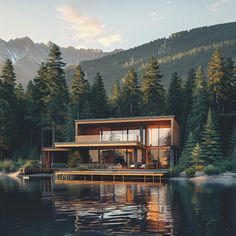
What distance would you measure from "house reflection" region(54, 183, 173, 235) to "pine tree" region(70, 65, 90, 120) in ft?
121

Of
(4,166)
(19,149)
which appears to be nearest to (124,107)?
(19,149)

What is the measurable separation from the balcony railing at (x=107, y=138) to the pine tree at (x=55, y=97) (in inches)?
480

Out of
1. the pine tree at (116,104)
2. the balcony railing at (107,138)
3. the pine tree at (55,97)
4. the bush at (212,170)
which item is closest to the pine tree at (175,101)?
the pine tree at (116,104)

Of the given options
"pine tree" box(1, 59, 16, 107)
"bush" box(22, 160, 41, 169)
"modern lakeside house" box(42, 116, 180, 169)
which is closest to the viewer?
"modern lakeside house" box(42, 116, 180, 169)

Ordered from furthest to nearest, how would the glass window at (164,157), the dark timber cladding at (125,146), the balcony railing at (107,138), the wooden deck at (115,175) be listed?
the glass window at (164,157) < the dark timber cladding at (125,146) < the balcony railing at (107,138) < the wooden deck at (115,175)

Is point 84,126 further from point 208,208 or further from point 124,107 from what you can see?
point 208,208

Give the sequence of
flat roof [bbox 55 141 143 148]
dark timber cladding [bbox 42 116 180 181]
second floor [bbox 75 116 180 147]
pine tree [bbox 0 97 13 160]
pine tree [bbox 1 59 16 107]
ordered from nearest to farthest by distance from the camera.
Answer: flat roof [bbox 55 141 143 148] < dark timber cladding [bbox 42 116 180 181] < second floor [bbox 75 116 180 147] < pine tree [bbox 0 97 13 160] < pine tree [bbox 1 59 16 107]

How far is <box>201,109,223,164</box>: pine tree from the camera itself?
46.4 metres

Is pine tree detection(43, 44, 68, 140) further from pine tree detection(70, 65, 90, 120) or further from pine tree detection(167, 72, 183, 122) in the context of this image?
pine tree detection(167, 72, 183, 122)

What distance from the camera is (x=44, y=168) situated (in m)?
50.2

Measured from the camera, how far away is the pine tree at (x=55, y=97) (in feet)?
199

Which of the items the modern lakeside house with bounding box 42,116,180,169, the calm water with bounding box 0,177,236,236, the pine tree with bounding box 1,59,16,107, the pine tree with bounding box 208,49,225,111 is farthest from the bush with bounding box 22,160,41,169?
the pine tree with bounding box 208,49,225,111

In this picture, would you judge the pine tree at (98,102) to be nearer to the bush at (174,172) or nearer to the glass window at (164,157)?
the glass window at (164,157)

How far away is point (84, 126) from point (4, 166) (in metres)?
11.8
